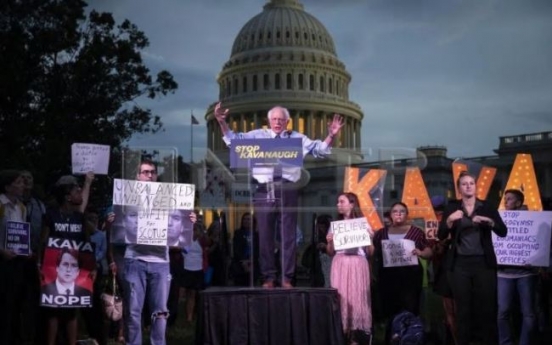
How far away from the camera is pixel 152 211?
7.82 meters

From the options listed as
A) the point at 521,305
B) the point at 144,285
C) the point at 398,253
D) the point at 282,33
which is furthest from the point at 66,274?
the point at 282,33

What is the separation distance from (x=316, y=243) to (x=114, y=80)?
557 inches

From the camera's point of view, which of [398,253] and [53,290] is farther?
[398,253]

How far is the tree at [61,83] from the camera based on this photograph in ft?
66.8

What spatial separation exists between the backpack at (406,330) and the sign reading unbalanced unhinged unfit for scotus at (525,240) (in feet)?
3.28

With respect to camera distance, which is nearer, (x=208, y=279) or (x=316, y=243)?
(x=316, y=243)

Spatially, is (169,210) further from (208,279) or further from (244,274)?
(208,279)

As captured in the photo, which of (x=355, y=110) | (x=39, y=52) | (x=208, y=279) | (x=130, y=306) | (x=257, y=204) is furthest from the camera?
(x=355, y=110)

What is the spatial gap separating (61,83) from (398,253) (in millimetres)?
15039

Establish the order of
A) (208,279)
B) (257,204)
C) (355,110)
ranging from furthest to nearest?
(355,110), (208,279), (257,204)

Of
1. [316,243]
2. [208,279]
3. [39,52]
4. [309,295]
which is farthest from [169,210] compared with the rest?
[39,52]

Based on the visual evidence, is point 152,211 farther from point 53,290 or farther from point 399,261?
point 399,261

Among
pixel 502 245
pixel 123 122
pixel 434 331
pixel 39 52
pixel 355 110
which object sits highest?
pixel 355 110

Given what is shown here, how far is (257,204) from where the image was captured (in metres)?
8.27
